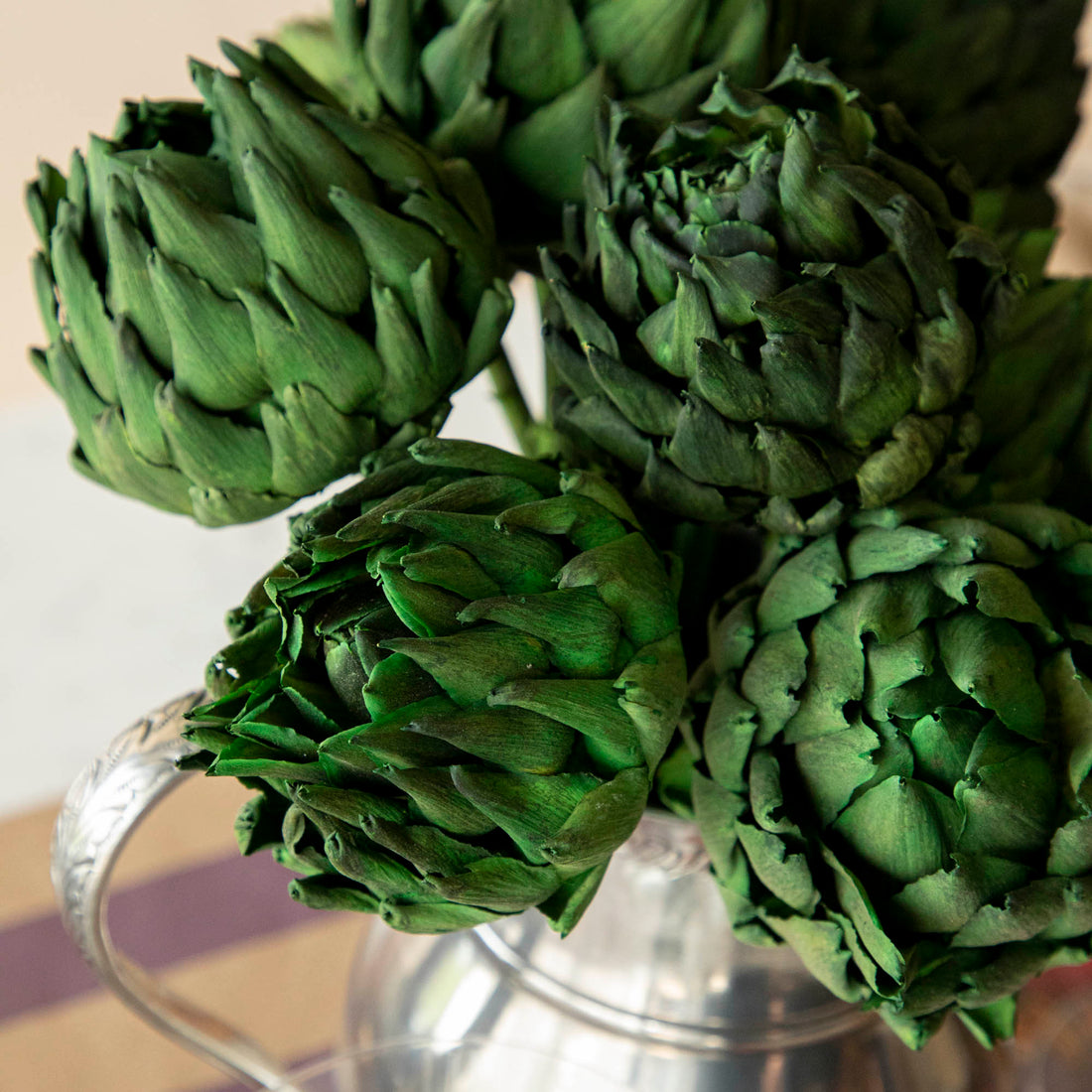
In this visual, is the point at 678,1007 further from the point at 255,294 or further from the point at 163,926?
the point at 163,926

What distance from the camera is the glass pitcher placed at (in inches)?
18.0

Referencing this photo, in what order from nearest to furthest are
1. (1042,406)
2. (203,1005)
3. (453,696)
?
(453,696)
(1042,406)
(203,1005)

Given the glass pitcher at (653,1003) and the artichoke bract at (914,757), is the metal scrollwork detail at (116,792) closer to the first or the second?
the glass pitcher at (653,1003)

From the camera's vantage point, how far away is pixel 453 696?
1.11ft

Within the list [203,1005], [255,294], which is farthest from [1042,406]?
[203,1005]

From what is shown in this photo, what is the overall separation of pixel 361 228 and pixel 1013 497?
0.75ft

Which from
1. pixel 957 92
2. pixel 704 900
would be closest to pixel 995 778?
pixel 704 900

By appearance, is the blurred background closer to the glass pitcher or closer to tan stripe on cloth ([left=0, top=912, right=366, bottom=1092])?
tan stripe on cloth ([left=0, top=912, right=366, bottom=1092])

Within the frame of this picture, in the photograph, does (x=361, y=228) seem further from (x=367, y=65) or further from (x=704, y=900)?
(x=704, y=900)

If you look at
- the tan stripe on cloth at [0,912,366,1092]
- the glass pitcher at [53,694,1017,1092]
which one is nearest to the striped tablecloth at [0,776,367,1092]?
the tan stripe on cloth at [0,912,366,1092]

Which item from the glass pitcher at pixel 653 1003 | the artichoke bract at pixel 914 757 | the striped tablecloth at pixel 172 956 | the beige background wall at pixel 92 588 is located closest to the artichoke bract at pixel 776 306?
the artichoke bract at pixel 914 757

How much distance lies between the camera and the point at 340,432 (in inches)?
15.3

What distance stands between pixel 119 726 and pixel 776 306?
69 cm

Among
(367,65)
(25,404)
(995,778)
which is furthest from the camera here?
(25,404)
